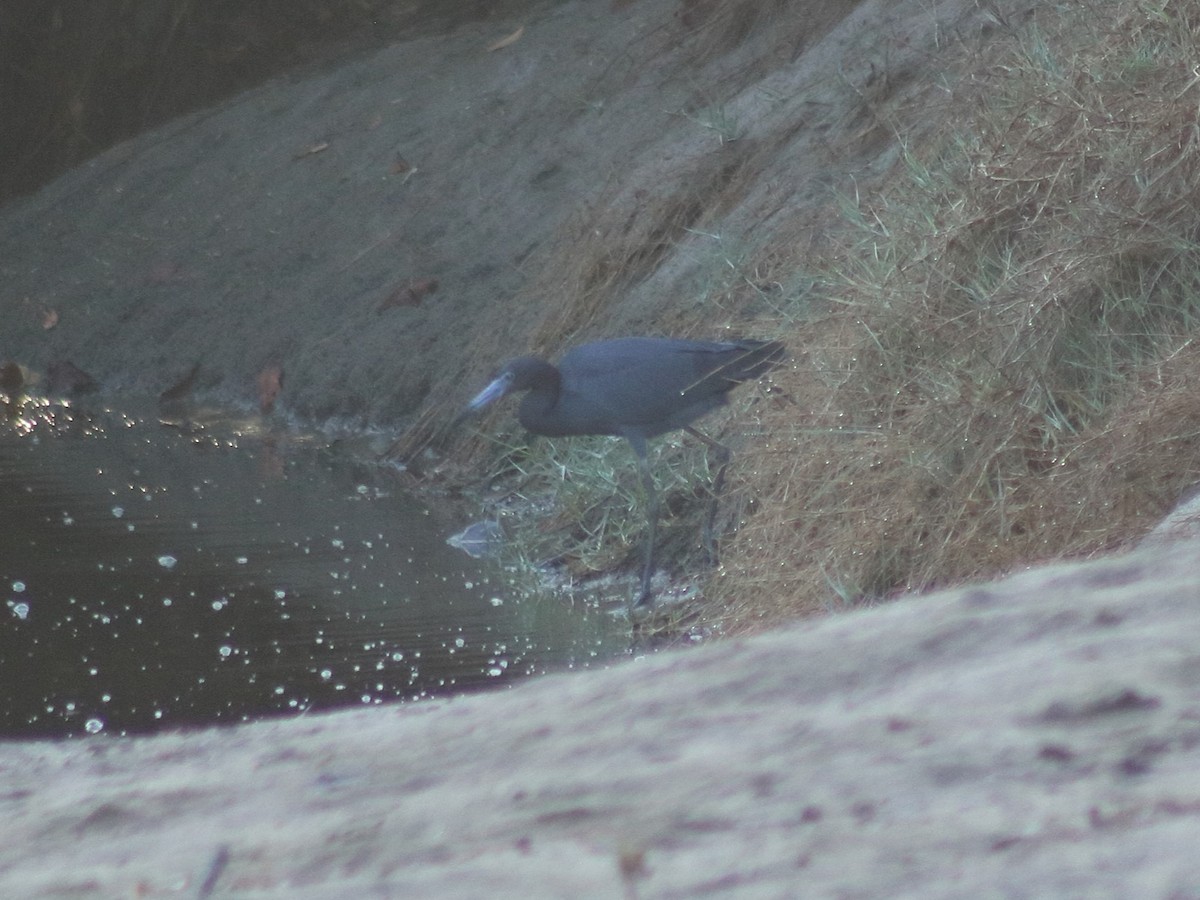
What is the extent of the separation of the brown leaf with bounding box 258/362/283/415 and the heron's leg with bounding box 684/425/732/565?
411cm

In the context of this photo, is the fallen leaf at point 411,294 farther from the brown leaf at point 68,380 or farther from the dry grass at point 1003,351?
the dry grass at point 1003,351

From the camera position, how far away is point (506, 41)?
41.1 feet

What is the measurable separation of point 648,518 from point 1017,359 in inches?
77.1

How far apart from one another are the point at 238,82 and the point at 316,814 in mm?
13125

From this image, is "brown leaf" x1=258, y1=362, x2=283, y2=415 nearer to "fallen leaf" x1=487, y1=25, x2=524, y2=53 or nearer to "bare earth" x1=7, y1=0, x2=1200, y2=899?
"fallen leaf" x1=487, y1=25, x2=524, y2=53

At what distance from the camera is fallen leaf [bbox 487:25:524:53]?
40.8ft

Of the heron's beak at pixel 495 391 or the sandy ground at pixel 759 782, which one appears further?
the heron's beak at pixel 495 391

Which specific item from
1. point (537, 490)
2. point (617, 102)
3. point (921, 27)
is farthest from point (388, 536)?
point (617, 102)

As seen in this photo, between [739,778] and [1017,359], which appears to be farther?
[1017,359]

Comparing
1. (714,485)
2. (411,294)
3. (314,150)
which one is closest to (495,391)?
(714,485)

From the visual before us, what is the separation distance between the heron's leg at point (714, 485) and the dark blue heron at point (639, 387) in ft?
0.05

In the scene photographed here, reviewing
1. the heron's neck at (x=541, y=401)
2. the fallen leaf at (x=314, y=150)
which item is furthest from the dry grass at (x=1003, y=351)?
the fallen leaf at (x=314, y=150)

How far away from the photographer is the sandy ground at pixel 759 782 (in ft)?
4.63

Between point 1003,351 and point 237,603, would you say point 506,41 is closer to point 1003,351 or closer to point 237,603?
point 237,603
